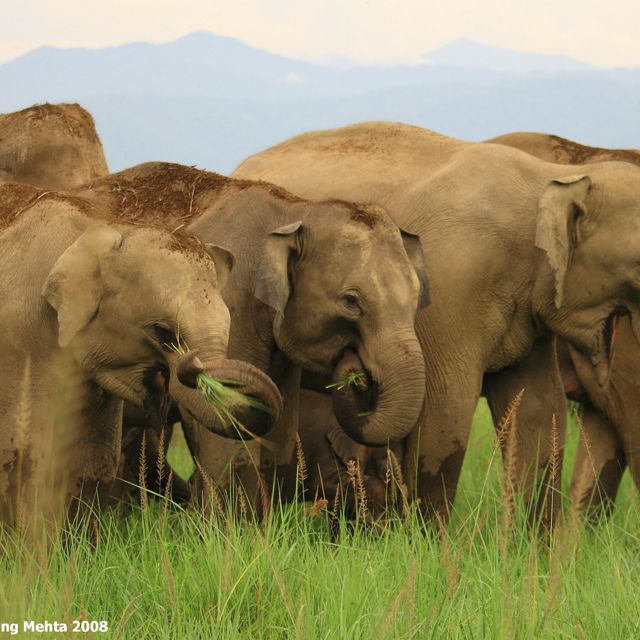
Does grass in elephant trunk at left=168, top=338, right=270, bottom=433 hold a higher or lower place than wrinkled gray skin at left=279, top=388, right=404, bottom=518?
higher

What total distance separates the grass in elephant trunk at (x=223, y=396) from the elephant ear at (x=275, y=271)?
3.76 ft

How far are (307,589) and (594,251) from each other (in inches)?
108

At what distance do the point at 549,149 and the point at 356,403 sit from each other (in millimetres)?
2575

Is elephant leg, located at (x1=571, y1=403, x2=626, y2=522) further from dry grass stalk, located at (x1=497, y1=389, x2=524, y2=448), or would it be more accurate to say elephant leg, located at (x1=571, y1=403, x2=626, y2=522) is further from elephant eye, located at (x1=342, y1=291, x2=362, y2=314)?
elephant eye, located at (x1=342, y1=291, x2=362, y2=314)

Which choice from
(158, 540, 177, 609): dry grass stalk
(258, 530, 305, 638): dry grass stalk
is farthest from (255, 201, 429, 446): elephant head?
(158, 540, 177, 609): dry grass stalk

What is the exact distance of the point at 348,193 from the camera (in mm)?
7359

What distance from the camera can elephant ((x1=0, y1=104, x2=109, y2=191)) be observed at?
8.86 metres

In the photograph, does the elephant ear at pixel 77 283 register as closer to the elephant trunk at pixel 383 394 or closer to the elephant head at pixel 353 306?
the elephant head at pixel 353 306

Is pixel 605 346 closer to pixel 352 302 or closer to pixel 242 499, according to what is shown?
pixel 352 302

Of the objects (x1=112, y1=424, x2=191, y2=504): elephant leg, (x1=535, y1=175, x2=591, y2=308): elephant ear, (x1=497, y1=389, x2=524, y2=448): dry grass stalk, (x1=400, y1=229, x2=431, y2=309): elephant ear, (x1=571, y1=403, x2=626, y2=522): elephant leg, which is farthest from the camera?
(x1=571, y1=403, x2=626, y2=522): elephant leg

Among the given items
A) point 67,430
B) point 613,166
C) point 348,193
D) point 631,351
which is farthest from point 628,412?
point 67,430

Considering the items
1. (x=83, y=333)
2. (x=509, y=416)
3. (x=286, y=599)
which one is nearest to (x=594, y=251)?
(x=509, y=416)

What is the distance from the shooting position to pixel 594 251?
689 cm

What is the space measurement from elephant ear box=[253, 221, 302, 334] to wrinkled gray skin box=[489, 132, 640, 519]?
77.2 inches
